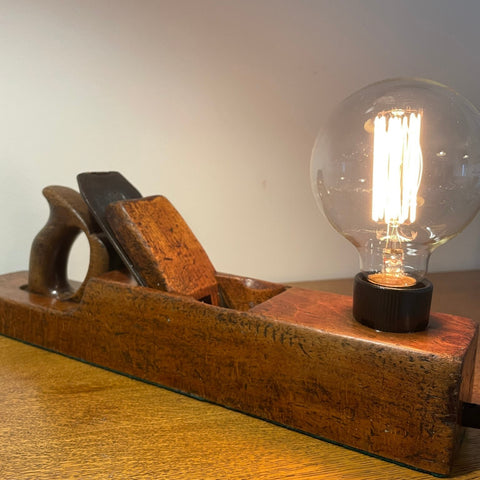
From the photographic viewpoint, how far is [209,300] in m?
0.92

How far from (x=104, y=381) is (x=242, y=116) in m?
0.85

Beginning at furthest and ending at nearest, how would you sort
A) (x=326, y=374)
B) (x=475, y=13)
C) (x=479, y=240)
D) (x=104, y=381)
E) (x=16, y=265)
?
(x=479, y=240) < (x=475, y=13) < (x=16, y=265) < (x=104, y=381) < (x=326, y=374)

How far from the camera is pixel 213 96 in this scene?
1.37m

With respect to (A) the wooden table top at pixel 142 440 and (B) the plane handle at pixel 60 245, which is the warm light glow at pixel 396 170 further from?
(B) the plane handle at pixel 60 245

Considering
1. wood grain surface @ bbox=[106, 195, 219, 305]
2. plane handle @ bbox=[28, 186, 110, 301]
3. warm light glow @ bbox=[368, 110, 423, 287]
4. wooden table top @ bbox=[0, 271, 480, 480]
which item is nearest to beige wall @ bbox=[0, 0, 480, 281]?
plane handle @ bbox=[28, 186, 110, 301]

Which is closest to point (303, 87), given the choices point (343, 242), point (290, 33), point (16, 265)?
point (290, 33)

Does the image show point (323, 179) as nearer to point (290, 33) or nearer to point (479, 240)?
point (290, 33)

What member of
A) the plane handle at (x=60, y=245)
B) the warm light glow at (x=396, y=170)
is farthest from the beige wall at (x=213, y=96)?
the warm light glow at (x=396, y=170)

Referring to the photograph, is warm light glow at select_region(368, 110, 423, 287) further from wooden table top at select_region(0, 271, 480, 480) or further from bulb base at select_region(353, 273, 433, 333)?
wooden table top at select_region(0, 271, 480, 480)

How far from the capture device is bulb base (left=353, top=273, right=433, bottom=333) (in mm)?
655

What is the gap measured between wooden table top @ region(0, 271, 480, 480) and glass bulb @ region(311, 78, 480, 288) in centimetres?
24

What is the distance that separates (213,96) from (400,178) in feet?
2.58

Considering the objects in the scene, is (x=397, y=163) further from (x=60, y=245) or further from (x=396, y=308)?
(x=60, y=245)

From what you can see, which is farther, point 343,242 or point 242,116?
point 343,242
